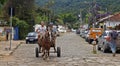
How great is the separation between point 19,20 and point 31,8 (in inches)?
170

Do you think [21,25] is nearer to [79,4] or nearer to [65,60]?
[65,60]

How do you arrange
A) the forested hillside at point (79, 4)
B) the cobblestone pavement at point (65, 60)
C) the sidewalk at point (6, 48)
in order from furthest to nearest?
1. the forested hillside at point (79, 4)
2. the sidewalk at point (6, 48)
3. the cobblestone pavement at point (65, 60)

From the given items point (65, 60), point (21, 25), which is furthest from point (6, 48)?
point (21, 25)

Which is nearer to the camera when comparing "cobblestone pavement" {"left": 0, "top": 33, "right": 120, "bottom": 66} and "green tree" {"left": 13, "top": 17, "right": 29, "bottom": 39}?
"cobblestone pavement" {"left": 0, "top": 33, "right": 120, "bottom": 66}

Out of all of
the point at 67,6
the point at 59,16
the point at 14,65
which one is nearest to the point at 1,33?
the point at 14,65

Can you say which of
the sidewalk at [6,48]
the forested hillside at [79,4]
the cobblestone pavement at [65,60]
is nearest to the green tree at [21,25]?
the sidewalk at [6,48]

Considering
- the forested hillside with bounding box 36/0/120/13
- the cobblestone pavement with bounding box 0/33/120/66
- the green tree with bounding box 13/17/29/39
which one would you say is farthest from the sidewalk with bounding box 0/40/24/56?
the forested hillside with bounding box 36/0/120/13

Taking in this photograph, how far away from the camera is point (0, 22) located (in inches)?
2368

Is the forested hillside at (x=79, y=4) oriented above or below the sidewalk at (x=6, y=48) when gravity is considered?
above

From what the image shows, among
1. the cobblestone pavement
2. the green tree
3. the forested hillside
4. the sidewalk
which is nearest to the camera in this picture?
the cobblestone pavement

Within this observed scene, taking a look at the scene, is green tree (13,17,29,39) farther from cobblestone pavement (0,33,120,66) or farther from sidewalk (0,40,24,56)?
cobblestone pavement (0,33,120,66)

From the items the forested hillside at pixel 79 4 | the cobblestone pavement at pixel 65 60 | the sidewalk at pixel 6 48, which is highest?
the forested hillside at pixel 79 4

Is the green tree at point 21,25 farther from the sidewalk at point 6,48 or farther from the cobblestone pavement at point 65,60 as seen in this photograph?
the cobblestone pavement at point 65,60

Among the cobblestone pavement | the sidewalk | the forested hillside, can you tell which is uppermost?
the forested hillside
